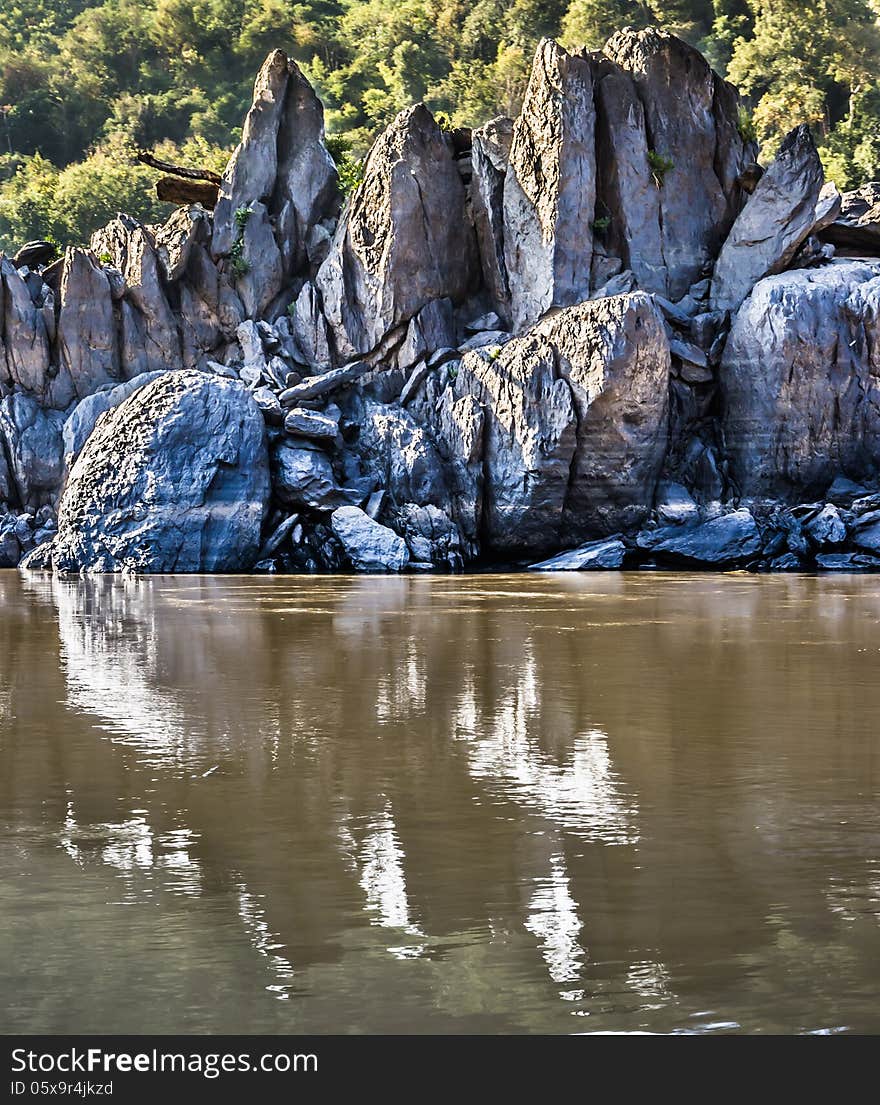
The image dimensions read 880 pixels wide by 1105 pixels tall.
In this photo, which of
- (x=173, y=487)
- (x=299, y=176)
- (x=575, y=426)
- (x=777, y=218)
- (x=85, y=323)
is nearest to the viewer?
(x=173, y=487)

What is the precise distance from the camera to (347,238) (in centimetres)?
2966

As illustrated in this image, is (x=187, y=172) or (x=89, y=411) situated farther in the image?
(x=187, y=172)

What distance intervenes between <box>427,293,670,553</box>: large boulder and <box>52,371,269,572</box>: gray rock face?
4.40 meters

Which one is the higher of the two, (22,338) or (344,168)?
(344,168)

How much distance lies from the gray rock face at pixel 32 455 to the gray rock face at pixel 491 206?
33.3ft

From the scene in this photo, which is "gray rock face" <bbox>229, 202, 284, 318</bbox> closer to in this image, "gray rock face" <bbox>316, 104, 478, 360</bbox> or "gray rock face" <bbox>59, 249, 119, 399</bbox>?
"gray rock face" <bbox>316, 104, 478, 360</bbox>

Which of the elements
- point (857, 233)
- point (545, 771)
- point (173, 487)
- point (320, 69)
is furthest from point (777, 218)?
point (320, 69)

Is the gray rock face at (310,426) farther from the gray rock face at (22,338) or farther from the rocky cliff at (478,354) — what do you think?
the gray rock face at (22,338)

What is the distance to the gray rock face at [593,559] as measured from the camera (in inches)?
956

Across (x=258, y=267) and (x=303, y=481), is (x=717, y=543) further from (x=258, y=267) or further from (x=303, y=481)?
(x=258, y=267)

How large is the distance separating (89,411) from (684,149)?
13695 millimetres

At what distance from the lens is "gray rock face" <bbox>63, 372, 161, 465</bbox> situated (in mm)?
29109

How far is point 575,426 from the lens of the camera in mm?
25125
